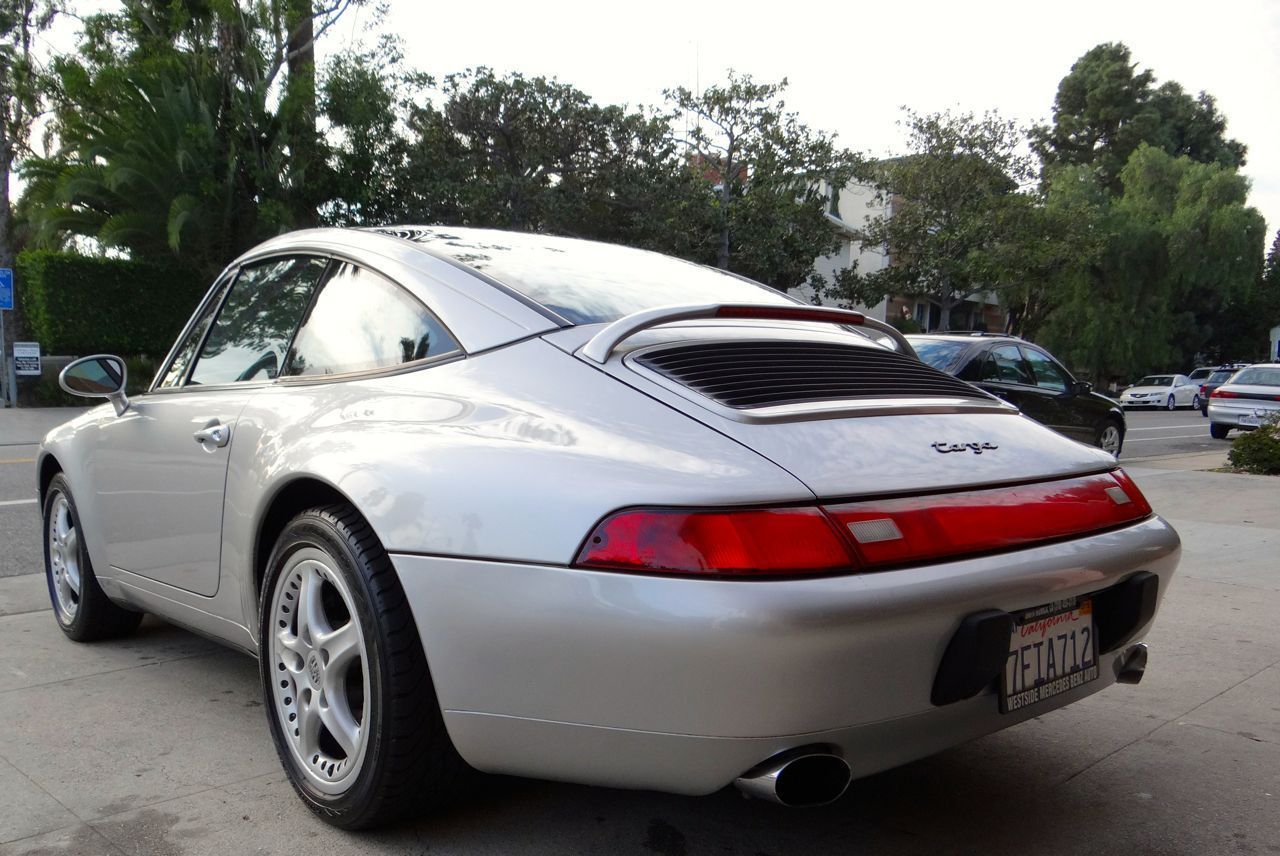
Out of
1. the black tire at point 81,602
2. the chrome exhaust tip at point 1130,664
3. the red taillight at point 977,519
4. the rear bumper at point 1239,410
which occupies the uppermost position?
the red taillight at point 977,519

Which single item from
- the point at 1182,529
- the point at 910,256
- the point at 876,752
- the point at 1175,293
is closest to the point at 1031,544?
the point at 876,752

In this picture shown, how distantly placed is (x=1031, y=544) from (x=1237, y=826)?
1064 millimetres

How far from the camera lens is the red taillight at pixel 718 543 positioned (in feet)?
6.39

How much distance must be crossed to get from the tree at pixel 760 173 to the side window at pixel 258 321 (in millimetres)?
22311

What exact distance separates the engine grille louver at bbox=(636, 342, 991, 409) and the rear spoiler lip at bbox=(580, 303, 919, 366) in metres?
0.07

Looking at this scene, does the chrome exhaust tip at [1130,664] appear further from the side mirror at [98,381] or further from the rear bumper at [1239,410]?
the rear bumper at [1239,410]

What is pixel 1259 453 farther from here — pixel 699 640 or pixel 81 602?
pixel 699 640

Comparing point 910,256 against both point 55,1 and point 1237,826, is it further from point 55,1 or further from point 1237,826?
point 1237,826

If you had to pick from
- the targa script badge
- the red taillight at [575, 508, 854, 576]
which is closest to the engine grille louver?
the targa script badge

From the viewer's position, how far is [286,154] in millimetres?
21578

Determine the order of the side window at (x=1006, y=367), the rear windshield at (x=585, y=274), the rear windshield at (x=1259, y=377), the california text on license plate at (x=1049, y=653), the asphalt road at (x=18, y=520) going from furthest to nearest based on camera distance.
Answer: the rear windshield at (x=1259, y=377) < the side window at (x=1006, y=367) < the asphalt road at (x=18, y=520) < the rear windshield at (x=585, y=274) < the california text on license plate at (x=1049, y=653)

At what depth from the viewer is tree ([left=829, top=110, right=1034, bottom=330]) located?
100 feet

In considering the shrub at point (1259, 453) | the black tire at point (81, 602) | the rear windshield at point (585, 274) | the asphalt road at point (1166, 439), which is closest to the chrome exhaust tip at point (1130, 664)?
the rear windshield at point (585, 274)

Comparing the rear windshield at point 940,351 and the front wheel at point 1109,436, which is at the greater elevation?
the rear windshield at point 940,351
